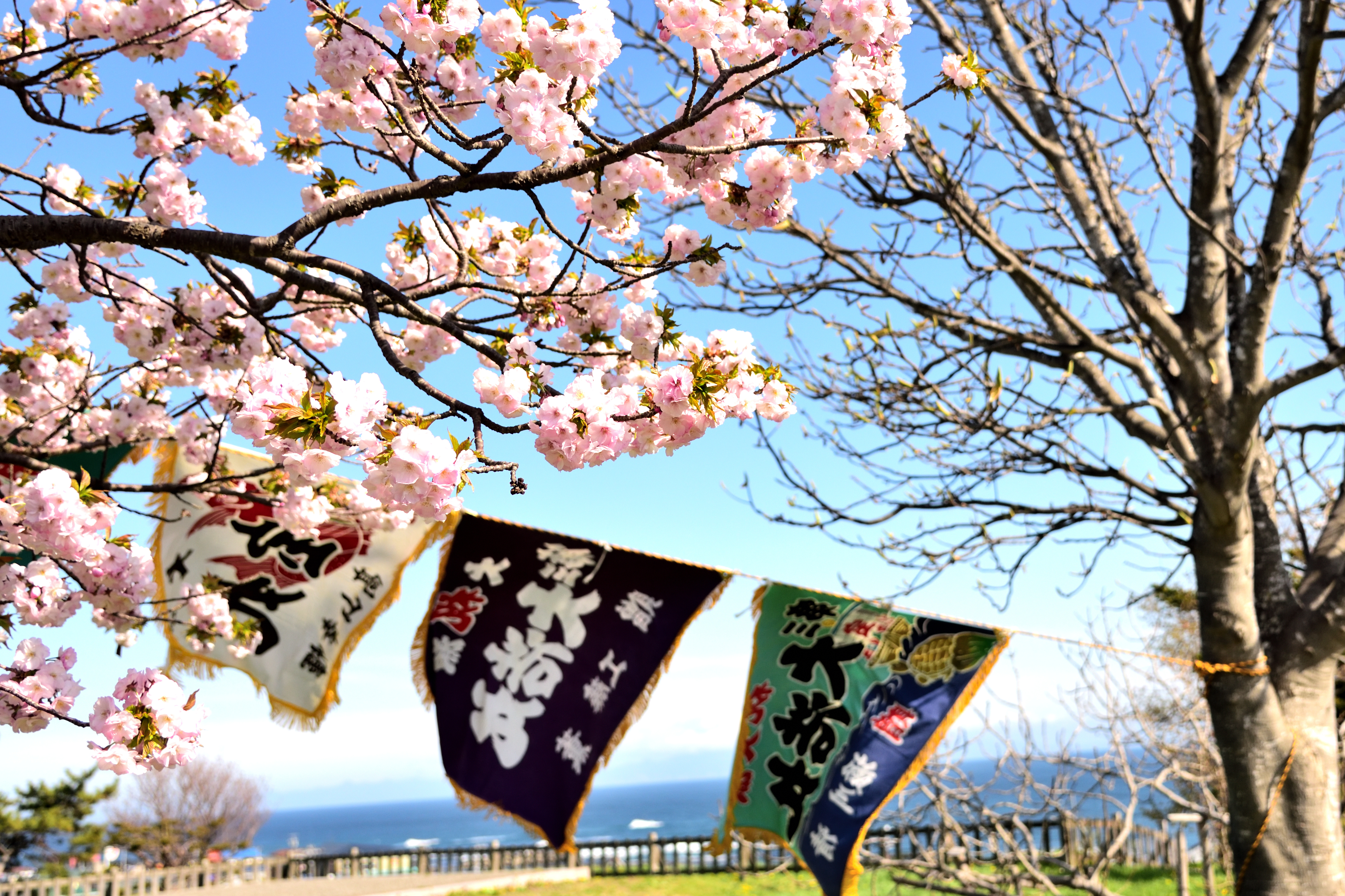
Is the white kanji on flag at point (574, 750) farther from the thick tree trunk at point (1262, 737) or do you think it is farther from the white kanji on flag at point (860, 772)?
the thick tree trunk at point (1262, 737)

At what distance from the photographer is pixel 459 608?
4.98 meters

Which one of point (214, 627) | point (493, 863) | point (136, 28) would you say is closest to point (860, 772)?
point (214, 627)

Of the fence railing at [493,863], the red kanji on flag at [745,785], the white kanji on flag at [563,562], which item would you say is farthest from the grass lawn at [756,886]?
the white kanji on flag at [563,562]

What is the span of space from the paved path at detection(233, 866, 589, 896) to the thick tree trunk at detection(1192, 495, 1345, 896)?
1145cm

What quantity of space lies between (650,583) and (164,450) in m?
2.95

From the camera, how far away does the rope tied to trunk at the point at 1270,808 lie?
392 cm

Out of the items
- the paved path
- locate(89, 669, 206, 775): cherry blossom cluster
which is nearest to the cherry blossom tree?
locate(89, 669, 206, 775): cherry blossom cluster

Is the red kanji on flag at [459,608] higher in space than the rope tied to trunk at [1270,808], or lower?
higher

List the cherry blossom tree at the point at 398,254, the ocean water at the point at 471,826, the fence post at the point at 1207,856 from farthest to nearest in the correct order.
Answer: the ocean water at the point at 471,826 < the fence post at the point at 1207,856 < the cherry blossom tree at the point at 398,254

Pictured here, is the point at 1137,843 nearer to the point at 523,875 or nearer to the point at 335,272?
the point at 523,875

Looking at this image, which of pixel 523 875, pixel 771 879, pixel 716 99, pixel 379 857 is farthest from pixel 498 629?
pixel 379 857

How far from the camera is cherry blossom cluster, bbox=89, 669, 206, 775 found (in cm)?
248

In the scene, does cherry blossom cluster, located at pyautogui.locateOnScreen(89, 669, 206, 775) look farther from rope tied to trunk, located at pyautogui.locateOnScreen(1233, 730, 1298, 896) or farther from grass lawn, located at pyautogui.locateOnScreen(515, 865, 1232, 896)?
grass lawn, located at pyautogui.locateOnScreen(515, 865, 1232, 896)

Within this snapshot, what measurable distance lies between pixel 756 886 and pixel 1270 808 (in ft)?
34.4
